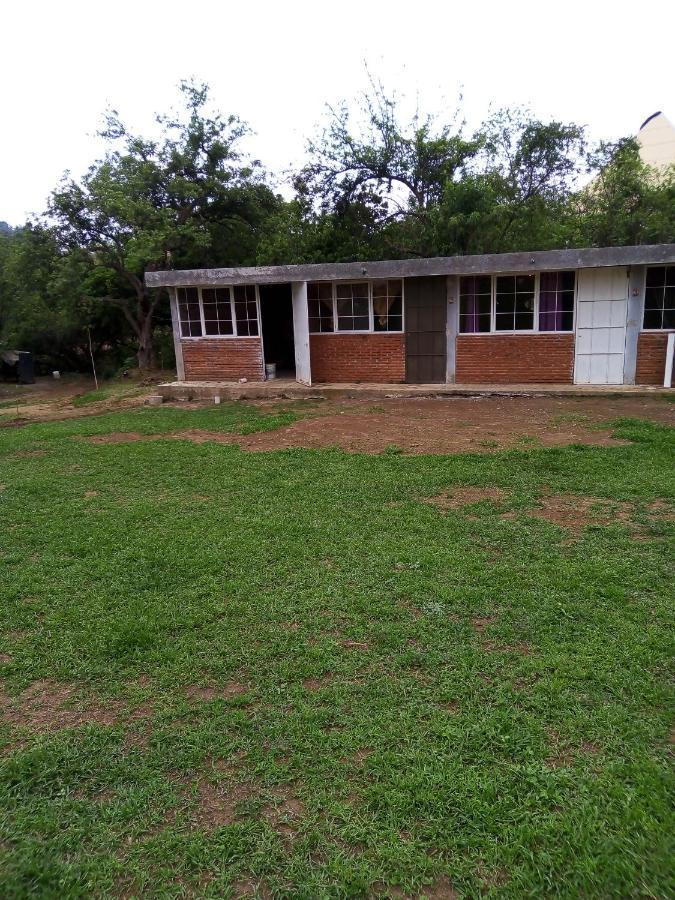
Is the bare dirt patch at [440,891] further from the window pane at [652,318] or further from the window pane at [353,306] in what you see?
the window pane at [353,306]

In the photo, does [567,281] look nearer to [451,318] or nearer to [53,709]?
[451,318]

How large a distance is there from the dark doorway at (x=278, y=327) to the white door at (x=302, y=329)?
7.37 ft

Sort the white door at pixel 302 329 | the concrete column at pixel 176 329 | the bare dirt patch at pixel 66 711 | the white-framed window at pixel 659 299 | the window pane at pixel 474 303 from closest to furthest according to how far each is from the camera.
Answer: the bare dirt patch at pixel 66 711, the white-framed window at pixel 659 299, the window pane at pixel 474 303, the white door at pixel 302 329, the concrete column at pixel 176 329

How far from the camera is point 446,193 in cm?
1792

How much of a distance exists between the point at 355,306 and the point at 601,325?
16.7 feet

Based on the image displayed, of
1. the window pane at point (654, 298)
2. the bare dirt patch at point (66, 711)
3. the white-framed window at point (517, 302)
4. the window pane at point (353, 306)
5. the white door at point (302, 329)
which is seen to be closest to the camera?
the bare dirt patch at point (66, 711)

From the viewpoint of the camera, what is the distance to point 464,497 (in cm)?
559

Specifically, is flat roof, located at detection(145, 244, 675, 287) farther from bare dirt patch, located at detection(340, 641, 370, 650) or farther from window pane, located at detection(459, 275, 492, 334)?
bare dirt patch, located at detection(340, 641, 370, 650)

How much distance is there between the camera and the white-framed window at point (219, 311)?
13627 mm

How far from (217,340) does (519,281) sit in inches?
268

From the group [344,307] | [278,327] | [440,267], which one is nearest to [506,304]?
[440,267]

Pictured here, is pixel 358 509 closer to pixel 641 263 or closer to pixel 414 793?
pixel 414 793

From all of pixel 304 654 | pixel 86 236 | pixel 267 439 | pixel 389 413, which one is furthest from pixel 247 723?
pixel 86 236

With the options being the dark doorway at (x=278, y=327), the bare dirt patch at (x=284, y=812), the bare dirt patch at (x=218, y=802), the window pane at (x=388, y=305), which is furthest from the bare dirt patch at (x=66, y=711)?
the dark doorway at (x=278, y=327)
